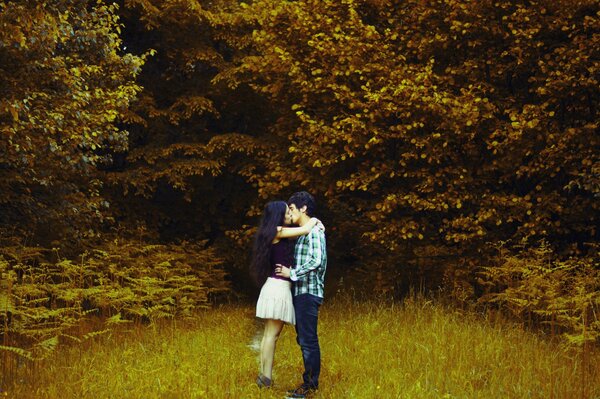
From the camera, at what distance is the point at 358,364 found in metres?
7.72

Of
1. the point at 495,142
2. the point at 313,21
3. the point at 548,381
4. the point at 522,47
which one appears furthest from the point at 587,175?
the point at 313,21

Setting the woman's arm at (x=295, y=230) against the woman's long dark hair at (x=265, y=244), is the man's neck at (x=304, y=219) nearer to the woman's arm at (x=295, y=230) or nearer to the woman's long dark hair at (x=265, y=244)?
the woman's arm at (x=295, y=230)

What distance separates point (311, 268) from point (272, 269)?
→ 48cm

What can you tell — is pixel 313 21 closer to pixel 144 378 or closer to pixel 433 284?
pixel 433 284

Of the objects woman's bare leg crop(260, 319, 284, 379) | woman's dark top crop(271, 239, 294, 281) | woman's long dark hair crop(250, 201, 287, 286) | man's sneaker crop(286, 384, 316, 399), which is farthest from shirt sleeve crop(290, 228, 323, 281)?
man's sneaker crop(286, 384, 316, 399)

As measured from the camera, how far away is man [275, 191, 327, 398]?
21.4 feet

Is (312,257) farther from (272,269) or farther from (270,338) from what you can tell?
(270,338)

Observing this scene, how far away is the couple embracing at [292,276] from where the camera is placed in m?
6.55

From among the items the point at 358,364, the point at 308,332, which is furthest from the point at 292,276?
the point at 358,364

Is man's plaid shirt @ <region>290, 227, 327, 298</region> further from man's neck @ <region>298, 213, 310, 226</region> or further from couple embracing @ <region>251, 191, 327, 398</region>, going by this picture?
man's neck @ <region>298, 213, 310, 226</region>

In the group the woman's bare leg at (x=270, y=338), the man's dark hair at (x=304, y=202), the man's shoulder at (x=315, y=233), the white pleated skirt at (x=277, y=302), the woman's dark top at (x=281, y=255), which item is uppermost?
the man's dark hair at (x=304, y=202)

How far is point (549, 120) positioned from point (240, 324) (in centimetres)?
607

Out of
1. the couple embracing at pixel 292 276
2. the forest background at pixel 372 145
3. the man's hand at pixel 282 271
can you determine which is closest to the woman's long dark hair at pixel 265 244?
the couple embracing at pixel 292 276

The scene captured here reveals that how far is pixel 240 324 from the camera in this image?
Result: 11.7 m
